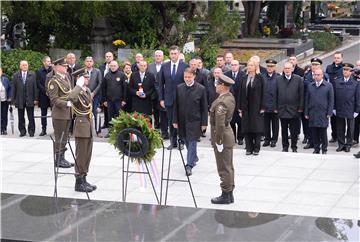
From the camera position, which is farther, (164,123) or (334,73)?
(164,123)

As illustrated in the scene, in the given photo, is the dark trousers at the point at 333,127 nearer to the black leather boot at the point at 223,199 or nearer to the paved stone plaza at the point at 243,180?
the paved stone plaza at the point at 243,180

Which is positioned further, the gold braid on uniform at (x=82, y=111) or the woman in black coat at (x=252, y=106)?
the woman in black coat at (x=252, y=106)

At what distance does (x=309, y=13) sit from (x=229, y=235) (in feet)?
133

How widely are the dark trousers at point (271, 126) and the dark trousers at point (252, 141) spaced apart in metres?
0.95

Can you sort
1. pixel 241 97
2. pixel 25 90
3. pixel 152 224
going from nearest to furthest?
pixel 152 224, pixel 241 97, pixel 25 90

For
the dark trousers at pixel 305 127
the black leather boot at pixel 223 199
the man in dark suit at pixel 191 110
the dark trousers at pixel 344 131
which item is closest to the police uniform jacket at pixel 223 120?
the black leather boot at pixel 223 199

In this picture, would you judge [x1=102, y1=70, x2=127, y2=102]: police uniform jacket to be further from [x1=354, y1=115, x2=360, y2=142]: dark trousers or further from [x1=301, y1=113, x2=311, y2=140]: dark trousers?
[x1=354, y1=115, x2=360, y2=142]: dark trousers

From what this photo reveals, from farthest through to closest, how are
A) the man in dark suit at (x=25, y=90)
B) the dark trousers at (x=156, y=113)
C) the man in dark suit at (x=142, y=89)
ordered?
the man in dark suit at (x=25, y=90) → the dark trousers at (x=156, y=113) → the man in dark suit at (x=142, y=89)

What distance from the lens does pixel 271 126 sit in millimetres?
16219

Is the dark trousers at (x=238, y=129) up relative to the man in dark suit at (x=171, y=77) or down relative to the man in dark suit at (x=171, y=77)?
down

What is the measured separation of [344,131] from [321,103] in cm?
97

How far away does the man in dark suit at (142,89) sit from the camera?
16.4 metres

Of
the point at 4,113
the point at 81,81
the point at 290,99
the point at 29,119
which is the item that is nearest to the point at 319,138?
the point at 290,99

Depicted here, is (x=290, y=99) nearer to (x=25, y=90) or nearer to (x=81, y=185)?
(x=81, y=185)
